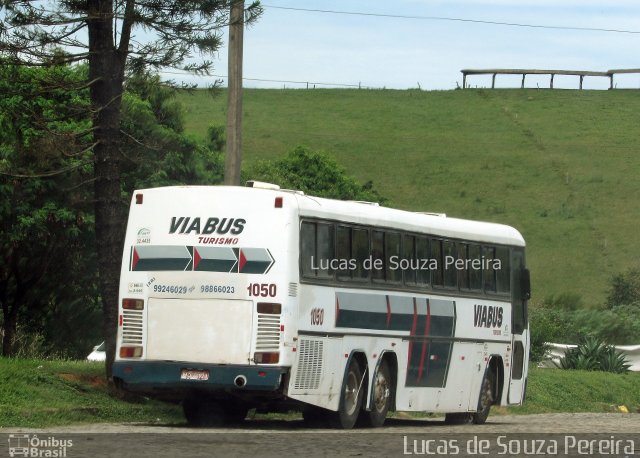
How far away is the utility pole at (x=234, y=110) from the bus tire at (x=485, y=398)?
5604mm

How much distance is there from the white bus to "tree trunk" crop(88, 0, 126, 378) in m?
2.18

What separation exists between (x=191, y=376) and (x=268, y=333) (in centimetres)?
113

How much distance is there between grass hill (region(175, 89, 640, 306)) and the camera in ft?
231

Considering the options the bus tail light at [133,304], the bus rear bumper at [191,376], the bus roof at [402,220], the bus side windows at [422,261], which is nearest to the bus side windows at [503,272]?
the bus roof at [402,220]

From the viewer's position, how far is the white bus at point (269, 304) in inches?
688

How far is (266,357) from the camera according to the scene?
17.4 metres

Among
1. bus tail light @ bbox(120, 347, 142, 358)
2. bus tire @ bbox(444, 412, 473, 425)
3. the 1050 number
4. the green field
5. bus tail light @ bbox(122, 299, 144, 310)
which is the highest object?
the 1050 number

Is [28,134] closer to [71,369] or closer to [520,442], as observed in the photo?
[71,369]

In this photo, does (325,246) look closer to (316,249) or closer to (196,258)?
(316,249)

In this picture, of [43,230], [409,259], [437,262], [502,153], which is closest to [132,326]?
[409,259]

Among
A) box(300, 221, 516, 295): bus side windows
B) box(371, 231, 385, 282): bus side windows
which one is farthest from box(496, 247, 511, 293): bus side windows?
box(371, 231, 385, 282): bus side windows

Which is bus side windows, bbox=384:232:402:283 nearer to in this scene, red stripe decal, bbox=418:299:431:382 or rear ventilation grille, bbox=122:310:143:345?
red stripe decal, bbox=418:299:431:382

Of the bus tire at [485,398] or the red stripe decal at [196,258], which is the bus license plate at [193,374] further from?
the bus tire at [485,398]

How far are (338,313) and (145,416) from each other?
3.32m
